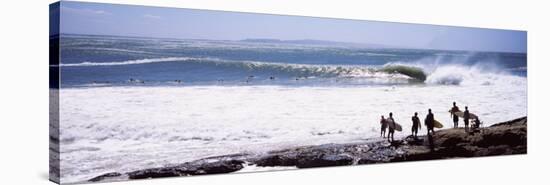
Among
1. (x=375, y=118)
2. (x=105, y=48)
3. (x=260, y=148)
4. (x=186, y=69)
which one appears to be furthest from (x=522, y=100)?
(x=105, y=48)

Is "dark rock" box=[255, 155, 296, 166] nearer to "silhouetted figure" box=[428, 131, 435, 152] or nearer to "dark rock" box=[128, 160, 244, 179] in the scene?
"dark rock" box=[128, 160, 244, 179]

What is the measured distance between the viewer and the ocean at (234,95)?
739cm

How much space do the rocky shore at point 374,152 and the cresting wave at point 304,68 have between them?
0.85 m

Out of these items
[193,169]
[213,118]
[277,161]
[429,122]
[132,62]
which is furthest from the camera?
[429,122]

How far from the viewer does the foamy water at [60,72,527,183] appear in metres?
7.35

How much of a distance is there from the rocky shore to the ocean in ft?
0.32

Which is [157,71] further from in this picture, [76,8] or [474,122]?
[474,122]

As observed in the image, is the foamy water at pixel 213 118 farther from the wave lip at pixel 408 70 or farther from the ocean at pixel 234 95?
the wave lip at pixel 408 70

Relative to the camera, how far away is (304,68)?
872cm

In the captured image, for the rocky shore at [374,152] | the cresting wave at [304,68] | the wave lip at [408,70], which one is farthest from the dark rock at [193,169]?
the wave lip at [408,70]

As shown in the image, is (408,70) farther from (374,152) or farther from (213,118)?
(213,118)

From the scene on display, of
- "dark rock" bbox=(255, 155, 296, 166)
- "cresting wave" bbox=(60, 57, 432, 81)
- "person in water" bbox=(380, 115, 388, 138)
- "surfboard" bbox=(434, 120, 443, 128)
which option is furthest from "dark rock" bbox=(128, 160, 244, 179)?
"surfboard" bbox=(434, 120, 443, 128)

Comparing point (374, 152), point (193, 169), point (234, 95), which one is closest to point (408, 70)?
point (374, 152)

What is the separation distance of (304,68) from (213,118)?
1351mm
